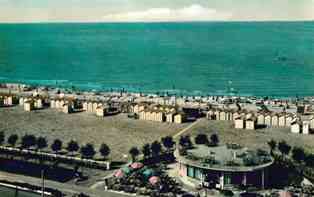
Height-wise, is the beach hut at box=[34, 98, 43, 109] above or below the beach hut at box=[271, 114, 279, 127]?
above

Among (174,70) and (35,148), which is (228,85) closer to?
(174,70)

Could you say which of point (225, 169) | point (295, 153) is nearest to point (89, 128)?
point (295, 153)

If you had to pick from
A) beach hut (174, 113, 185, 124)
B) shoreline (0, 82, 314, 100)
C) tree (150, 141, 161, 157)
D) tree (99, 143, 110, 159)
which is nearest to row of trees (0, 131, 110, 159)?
tree (99, 143, 110, 159)

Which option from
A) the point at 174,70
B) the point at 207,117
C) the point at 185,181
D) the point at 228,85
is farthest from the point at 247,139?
the point at 174,70

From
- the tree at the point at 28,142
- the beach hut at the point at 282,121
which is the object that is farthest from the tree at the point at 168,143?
the beach hut at the point at 282,121

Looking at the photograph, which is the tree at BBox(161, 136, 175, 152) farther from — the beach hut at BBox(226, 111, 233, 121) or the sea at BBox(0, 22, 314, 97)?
the sea at BBox(0, 22, 314, 97)

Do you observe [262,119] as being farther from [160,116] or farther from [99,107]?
[99,107]

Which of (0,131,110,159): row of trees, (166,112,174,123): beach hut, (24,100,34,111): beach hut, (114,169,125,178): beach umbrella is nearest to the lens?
(114,169,125,178): beach umbrella
